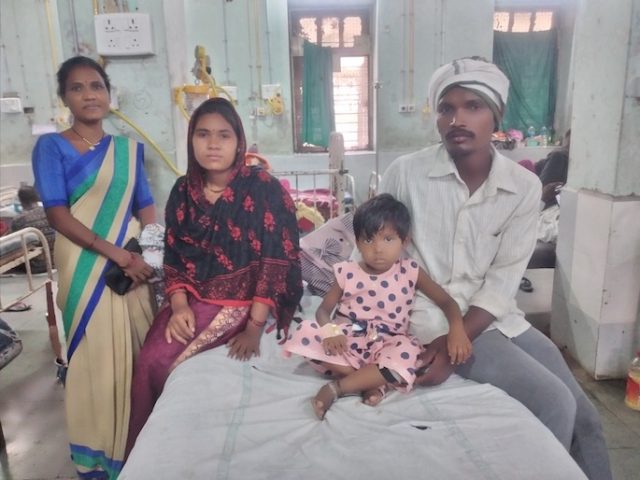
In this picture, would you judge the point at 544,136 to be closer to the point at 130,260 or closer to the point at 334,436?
the point at 130,260

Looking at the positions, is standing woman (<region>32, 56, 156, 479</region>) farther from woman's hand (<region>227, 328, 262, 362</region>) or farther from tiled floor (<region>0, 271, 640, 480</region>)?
woman's hand (<region>227, 328, 262, 362</region>)

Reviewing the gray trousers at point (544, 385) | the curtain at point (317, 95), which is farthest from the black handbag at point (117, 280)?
the curtain at point (317, 95)

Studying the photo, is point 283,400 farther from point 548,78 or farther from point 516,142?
point 548,78

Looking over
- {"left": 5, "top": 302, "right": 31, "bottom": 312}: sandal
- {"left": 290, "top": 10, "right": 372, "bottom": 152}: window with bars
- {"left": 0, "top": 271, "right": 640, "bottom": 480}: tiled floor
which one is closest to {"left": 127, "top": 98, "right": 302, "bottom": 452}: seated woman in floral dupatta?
{"left": 0, "top": 271, "right": 640, "bottom": 480}: tiled floor

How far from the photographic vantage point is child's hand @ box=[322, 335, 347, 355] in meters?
1.54

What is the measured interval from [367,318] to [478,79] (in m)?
0.89

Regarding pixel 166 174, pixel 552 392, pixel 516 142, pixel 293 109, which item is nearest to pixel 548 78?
pixel 516 142

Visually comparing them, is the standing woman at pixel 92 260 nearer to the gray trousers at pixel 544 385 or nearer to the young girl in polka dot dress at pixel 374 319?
the young girl in polka dot dress at pixel 374 319

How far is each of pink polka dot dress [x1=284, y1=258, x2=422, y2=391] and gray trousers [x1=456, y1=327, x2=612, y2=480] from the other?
0.24m

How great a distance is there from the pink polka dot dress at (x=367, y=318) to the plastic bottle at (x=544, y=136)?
6.38 meters

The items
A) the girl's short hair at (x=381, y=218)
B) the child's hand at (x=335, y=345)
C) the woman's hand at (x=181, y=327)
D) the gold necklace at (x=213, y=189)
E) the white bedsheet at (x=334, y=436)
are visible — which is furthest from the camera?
the gold necklace at (x=213, y=189)

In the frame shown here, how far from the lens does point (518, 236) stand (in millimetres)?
1724

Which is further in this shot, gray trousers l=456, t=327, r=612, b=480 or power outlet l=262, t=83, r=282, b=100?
power outlet l=262, t=83, r=282, b=100

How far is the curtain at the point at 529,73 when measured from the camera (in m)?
7.14
